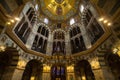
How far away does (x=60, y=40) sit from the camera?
1964 centimetres

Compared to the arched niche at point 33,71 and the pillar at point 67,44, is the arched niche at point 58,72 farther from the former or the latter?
the pillar at point 67,44

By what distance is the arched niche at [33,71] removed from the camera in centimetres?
1482

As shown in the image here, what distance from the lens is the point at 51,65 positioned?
15.2m

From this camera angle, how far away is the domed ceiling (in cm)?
2225

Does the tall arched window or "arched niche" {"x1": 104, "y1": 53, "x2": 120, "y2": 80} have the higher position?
the tall arched window

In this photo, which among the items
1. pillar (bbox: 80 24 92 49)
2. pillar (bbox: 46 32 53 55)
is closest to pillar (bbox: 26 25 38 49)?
pillar (bbox: 46 32 53 55)

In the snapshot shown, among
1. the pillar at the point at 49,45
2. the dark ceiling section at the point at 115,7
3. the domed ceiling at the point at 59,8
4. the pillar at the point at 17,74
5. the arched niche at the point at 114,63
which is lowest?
the pillar at the point at 17,74

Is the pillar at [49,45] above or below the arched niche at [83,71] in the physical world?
above

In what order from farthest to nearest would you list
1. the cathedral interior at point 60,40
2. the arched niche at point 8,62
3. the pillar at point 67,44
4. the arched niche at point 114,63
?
the pillar at point 67,44 < the arched niche at point 114,63 < the arched niche at point 8,62 < the cathedral interior at point 60,40

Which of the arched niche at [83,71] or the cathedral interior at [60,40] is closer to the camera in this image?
the cathedral interior at [60,40]

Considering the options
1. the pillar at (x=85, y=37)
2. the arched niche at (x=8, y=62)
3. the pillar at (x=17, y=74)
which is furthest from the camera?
the pillar at (x=85, y=37)

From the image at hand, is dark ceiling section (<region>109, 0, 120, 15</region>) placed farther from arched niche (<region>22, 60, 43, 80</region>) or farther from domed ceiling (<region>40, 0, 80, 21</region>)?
domed ceiling (<region>40, 0, 80, 21</region>)

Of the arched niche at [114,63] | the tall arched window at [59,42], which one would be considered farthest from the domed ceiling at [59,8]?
the arched niche at [114,63]

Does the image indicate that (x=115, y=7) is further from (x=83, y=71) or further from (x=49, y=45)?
(x=49, y=45)
